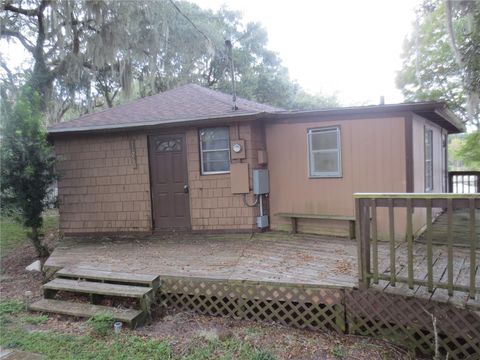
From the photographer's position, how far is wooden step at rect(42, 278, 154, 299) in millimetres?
4156

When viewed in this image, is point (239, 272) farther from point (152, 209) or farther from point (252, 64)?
point (252, 64)

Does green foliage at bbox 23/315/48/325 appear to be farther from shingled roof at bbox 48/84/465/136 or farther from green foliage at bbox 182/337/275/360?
shingled roof at bbox 48/84/465/136

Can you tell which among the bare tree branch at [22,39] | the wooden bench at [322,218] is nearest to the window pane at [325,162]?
the wooden bench at [322,218]

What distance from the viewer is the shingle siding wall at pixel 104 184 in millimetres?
7027

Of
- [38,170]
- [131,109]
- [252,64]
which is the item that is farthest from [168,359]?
[252,64]

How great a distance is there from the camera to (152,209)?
23.1 ft

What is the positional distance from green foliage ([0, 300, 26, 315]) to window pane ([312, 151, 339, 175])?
496cm

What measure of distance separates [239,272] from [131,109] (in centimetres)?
513

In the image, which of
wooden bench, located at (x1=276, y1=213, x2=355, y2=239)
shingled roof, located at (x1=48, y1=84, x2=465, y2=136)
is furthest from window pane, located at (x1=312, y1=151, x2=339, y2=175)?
wooden bench, located at (x1=276, y1=213, x2=355, y2=239)

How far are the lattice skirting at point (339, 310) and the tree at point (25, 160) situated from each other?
11.2 ft

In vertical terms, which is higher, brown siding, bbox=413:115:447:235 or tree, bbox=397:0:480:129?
tree, bbox=397:0:480:129

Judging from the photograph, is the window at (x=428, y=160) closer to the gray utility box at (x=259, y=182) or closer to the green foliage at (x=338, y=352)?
the gray utility box at (x=259, y=182)

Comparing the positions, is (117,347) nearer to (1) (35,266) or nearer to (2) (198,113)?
(1) (35,266)

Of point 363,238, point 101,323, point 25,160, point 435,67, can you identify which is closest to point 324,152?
point 363,238
